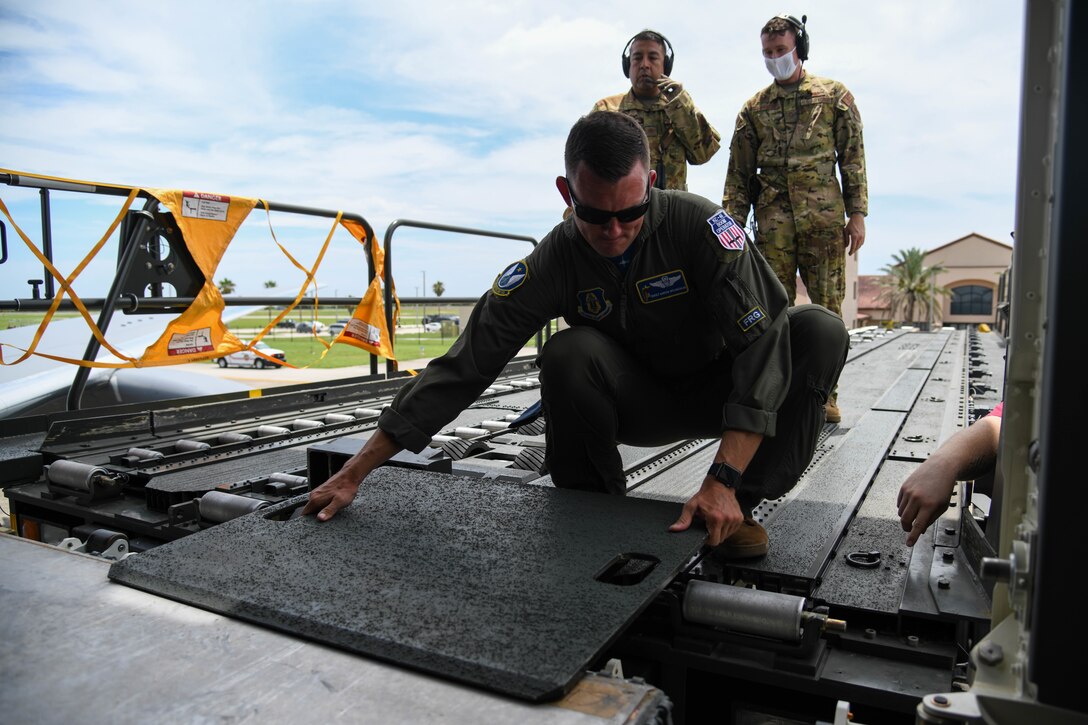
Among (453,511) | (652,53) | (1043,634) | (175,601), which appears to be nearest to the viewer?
(1043,634)

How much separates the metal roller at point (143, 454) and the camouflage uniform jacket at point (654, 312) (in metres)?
1.47

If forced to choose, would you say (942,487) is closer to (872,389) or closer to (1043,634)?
(1043,634)

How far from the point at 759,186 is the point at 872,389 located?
1849mm

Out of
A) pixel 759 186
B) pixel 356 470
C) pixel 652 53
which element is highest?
pixel 652 53

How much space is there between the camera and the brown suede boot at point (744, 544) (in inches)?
74.7

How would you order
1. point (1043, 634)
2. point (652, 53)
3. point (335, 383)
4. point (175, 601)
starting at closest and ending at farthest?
point (1043, 634) < point (175, 601) < point (652, 53) < point (335, 383)

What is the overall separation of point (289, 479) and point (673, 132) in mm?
2894

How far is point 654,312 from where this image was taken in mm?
2207

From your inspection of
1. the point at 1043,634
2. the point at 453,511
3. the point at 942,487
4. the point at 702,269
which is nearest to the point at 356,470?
the point at 453,511

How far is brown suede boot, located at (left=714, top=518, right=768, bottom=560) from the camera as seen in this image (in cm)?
190

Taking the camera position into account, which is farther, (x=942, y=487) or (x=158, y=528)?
(x=158, y=528)

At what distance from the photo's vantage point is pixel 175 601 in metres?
1.56

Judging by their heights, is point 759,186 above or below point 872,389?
above

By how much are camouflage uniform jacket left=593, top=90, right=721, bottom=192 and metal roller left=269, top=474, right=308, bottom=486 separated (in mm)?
2615
